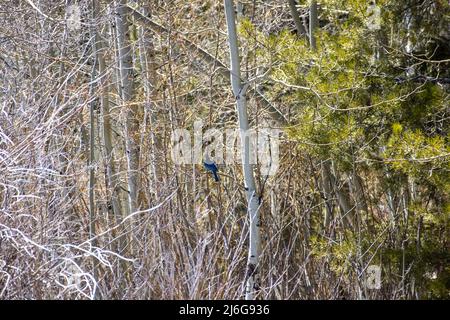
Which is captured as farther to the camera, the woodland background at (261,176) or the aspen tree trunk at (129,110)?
the aspen tree trunk at (129,110)

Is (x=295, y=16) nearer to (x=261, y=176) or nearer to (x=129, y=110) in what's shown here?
(x=261, y=176)

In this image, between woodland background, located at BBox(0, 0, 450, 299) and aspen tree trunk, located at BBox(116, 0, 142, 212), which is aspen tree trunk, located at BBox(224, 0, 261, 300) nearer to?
woodland background, located at BBox(0, 0, 450, 299)

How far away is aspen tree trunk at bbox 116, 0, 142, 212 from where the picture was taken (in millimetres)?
9008

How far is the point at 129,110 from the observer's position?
30.4ft

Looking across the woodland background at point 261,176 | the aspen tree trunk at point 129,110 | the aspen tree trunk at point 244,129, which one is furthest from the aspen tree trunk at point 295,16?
the aspen tree trunk at point 244,129

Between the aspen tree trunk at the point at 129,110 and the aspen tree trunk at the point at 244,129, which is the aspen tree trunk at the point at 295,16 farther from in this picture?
the aspen tree trunk at the point at 244,129

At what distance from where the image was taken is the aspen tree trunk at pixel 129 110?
29.6ft

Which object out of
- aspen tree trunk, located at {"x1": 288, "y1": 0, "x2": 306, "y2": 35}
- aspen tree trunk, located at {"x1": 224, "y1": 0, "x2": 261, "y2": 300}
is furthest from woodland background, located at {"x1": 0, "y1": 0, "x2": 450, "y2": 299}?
aspen tree trunk, located at {"x1": 224, "y1": 0, "x2": 261, "y2": 300}

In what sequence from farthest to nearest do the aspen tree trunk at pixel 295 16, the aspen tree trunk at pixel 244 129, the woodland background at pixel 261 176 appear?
the aspen tree trunk at pixel 295 16
the aspen tree trunk at pixel 244 129
the woodland background at pixel 261 176

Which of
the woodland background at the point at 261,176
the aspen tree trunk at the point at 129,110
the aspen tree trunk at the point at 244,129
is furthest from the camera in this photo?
the aspen tree trunk at the point at 129,110

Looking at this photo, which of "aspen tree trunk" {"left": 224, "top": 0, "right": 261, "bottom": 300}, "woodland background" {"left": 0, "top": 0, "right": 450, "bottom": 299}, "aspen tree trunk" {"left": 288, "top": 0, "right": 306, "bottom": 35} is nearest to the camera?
"woodland background" {"left": 0, "top": 0, "right": 450, "bottom": 299}

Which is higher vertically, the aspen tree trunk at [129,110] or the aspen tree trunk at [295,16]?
the aspen tree trunk at [295,16]

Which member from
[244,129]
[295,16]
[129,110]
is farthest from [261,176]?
[244,129]
